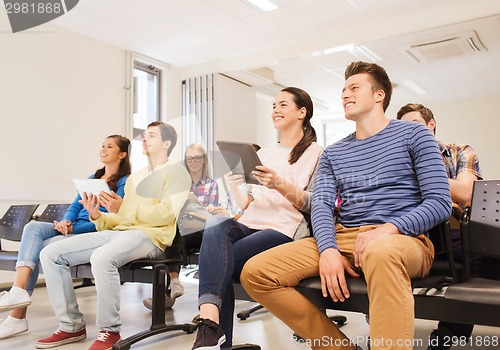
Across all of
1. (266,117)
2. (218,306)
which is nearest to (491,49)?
(266,117)

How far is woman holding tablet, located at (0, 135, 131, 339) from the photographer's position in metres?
2.28

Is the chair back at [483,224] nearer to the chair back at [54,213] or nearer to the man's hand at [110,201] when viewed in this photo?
the man's hand at [110,201]

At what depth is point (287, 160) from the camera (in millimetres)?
1915

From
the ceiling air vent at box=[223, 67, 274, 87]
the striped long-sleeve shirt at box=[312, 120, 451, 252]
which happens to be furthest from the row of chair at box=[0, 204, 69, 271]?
the ceiling air vent at box=[223, 67, 274, 87]

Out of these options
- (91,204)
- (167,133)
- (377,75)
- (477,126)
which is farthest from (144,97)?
(477,126)

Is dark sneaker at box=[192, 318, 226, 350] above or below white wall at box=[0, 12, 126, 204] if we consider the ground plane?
below

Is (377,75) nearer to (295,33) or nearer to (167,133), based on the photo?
(167,133)

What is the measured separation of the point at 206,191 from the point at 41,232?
1243 millimetres

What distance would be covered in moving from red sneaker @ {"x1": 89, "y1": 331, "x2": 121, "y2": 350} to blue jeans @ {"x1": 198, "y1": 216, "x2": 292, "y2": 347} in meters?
0.64

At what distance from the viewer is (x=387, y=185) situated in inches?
59.9

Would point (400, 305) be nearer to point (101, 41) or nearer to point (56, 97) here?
point (56, 97)

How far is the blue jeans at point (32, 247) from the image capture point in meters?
2.39

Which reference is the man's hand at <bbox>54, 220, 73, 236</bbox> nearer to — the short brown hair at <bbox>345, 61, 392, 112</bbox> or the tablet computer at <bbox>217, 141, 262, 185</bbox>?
the tablet computer at <bbox>217, 141, 262, 185</bbox>

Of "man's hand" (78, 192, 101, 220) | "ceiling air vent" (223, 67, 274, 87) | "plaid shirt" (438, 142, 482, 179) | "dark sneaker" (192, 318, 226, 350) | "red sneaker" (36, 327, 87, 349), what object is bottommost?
"red sneaker" (36, 327, 87, 349)
